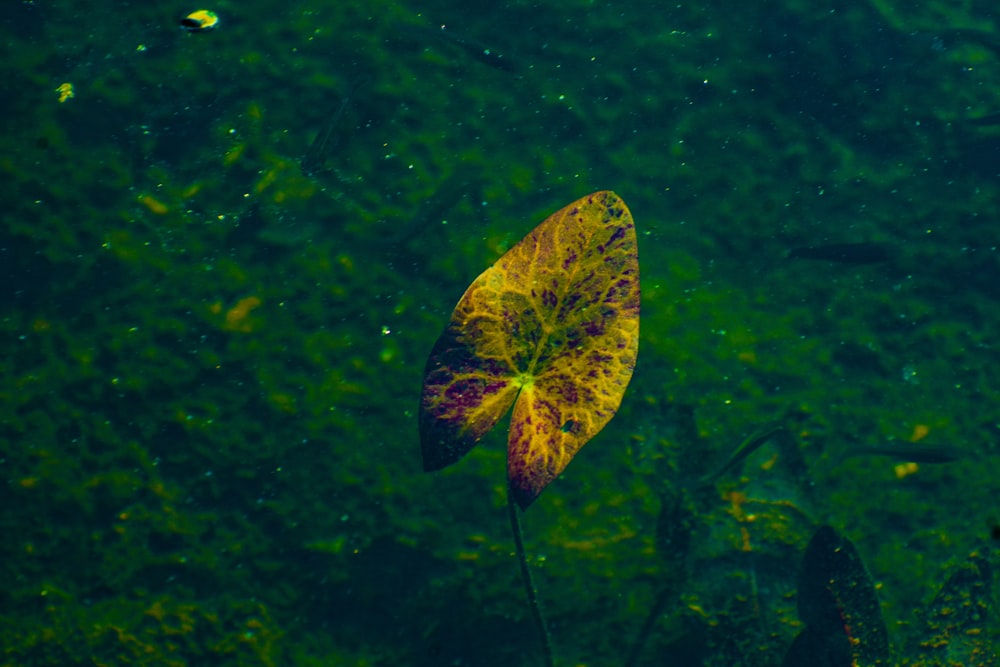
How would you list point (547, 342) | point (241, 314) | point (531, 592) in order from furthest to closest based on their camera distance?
point (241, 314) < point (531, 592) < point (547, 342)

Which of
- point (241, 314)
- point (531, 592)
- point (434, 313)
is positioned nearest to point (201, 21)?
point (241, 314)

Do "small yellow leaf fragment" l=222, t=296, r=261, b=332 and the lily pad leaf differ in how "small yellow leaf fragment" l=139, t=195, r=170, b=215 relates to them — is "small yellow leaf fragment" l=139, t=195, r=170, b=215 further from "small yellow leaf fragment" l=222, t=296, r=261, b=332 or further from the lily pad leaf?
the lily pad leaf

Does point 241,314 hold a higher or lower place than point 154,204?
lower

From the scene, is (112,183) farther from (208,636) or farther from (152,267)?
(208,636)

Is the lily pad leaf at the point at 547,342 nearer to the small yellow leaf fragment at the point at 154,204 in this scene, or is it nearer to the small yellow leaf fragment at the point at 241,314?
the small yellow leaf fragment at the point at 241,314

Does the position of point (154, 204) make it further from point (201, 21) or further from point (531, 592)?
point (531, 592)

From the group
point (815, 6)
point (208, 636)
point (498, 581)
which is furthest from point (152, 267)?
point (815, 6)

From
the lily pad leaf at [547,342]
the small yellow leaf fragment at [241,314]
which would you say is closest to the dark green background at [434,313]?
the small yellow leaf fragment at [241,314]

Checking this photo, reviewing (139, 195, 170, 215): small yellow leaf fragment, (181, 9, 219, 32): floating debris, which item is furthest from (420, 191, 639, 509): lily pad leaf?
(181, 9, 219, 32): floating debris
